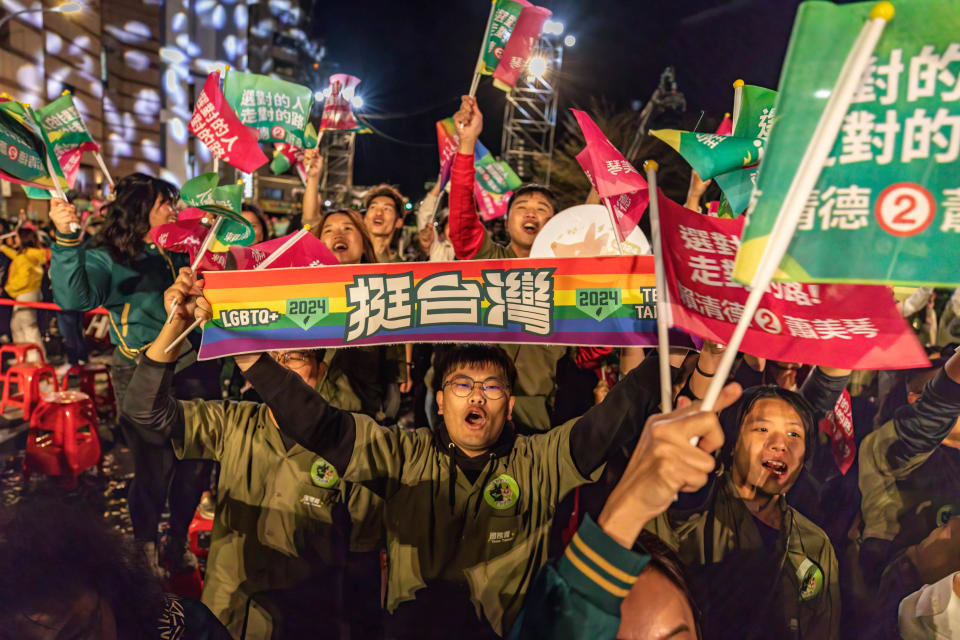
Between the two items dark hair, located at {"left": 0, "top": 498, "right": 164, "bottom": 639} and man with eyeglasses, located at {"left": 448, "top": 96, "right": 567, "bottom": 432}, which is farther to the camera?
man with eyeglasses, located at {"left": 448, "top": 96, "right": 567, "bottom": 432}

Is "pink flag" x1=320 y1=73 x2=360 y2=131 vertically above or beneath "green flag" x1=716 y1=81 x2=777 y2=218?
above

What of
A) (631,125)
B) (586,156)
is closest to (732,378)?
(586,156)

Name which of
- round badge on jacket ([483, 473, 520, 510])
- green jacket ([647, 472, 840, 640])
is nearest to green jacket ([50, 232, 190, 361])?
round badge on jacket ([483, 473, 520, 510])

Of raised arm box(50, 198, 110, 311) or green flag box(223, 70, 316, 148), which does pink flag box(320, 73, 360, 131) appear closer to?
green flag box(223, 70, 316, 148)

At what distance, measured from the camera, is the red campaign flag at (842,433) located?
2.94 metres

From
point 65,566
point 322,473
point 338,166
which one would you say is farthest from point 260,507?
point 338,166

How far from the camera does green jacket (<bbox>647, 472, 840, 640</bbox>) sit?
2.33 meters

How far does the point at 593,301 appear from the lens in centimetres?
264

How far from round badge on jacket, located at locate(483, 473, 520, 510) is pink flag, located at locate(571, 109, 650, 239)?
1110 millimetres

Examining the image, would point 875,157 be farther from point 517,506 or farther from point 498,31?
point 498,31

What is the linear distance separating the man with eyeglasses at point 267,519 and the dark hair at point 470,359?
61 centimetres

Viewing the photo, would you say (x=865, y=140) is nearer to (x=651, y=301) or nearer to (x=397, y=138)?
(x=651, y=301)

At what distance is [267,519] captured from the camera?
271 cm

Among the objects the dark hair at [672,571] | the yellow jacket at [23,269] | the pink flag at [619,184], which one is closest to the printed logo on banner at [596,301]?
the pink flag at [619,184]
